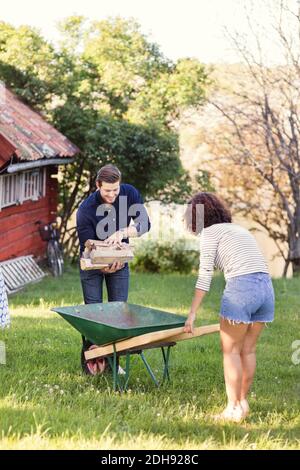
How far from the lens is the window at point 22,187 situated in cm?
1218

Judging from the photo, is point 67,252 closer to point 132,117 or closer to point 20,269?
point 132,117

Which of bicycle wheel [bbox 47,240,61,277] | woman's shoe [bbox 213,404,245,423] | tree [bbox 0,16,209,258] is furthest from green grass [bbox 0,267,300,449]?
tree [bbox 0,16,209,258]

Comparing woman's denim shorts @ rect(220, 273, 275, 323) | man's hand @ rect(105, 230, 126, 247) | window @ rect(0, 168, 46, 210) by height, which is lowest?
woman's denim shorts @ rect(220, 273, 275, 323)

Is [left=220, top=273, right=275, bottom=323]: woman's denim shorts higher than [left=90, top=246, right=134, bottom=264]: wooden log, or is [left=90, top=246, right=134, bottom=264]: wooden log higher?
[left=90, top=246, right=134, bottom=264]: wooden log

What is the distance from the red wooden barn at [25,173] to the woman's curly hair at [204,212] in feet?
19.2

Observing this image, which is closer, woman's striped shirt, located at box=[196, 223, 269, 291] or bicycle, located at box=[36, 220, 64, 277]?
woman's striped shirt, located at box=[196, 223, 269, 291]

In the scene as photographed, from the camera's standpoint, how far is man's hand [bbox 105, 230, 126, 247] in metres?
6.07

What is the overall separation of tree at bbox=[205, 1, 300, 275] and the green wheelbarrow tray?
10.1 m

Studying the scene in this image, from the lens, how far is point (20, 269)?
12.6 meters

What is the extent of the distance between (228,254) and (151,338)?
0.84 meters

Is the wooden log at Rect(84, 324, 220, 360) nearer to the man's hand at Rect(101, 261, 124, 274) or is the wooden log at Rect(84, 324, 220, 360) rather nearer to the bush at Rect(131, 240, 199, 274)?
the man's hand at Rect(101, 261, 124, 274)

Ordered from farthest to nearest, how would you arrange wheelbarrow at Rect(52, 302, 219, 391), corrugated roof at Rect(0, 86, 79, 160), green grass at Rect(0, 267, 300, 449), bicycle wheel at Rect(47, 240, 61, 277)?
bicycle wheel at Rect(47, 240, 61, 277), corrugated roof at Rect(0, 86, 79, 160), wheelbarrow at Rect(52, 302, 219, 391), green grass at Rect(0, 267, 300, 449)
